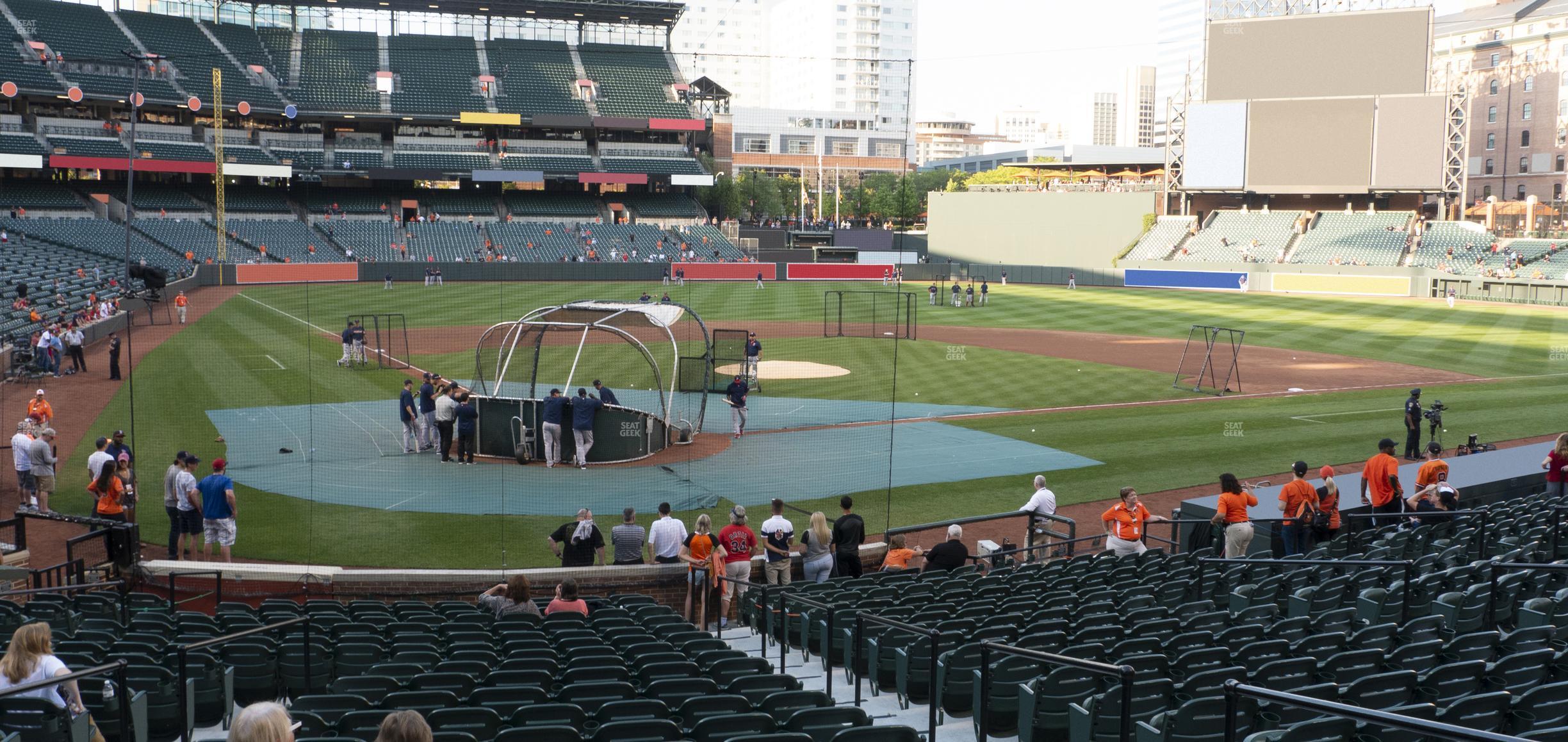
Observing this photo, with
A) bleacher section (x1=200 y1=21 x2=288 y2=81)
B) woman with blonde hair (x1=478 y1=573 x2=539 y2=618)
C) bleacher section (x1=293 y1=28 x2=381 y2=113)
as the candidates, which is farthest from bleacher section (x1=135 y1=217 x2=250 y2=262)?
woman with blonde hair (x1=478 y1=573 x2=539 y2=618)

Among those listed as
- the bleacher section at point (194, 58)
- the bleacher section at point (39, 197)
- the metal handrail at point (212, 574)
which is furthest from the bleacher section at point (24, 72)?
the metal handrail at point (212, 574)

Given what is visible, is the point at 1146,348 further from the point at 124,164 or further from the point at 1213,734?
the point at 124,164

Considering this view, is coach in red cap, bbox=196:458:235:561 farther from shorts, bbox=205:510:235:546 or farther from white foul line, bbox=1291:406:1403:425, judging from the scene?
white foul line, bbox=1291:406:1403:425

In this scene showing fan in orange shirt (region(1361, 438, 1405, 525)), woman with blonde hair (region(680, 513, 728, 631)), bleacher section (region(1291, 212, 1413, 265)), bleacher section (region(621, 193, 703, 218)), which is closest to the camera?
woman with blonde hair (region(680, 513, 728, 631))

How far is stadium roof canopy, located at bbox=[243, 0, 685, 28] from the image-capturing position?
84250 mm

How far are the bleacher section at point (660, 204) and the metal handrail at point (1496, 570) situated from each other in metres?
77.3

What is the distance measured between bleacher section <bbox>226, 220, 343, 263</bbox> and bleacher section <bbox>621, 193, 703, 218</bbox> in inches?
954

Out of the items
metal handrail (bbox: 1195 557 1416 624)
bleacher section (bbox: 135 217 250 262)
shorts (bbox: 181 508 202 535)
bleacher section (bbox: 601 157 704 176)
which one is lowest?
shorts (bbox: 181 508 202 535)

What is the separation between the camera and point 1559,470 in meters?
15.9

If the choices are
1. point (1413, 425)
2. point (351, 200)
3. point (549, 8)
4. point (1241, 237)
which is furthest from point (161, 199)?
point (1241, 237)

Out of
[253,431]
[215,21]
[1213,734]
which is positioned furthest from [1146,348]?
[215,21]

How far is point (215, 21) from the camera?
81.8 metres

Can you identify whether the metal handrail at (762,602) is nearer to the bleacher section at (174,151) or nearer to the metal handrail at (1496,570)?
the metal handrail at (1496,570)

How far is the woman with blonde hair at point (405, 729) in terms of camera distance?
4547 mm
